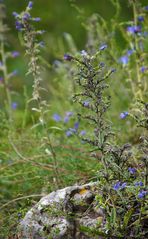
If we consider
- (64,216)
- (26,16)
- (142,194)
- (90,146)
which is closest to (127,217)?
(142,194)

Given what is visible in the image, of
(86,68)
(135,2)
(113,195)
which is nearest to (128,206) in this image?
(113,195)

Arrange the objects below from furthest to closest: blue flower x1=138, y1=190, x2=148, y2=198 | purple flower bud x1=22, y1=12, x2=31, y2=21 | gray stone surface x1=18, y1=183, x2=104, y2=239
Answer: purple flower bud x1=22, y1=12, x2=31, y2=21 → gray stone surface x1=18, y1=183, x2=104, y2=239 → blue flower x1=138, y1=190, x2=148, y2=198

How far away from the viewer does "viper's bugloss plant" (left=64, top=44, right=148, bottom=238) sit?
194 centimetres

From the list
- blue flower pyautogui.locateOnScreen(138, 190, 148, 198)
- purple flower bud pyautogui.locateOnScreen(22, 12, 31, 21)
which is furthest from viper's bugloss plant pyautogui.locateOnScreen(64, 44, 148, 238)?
purple flower bud pyautogui.locateOnScreen(22, 12, 31, 21)

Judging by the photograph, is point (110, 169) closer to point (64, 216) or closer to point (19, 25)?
point (64, 216)

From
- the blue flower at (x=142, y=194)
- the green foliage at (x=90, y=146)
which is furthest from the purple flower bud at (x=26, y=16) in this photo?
the blue flower at (x=142, y=194)

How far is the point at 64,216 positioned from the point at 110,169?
0.24 meters

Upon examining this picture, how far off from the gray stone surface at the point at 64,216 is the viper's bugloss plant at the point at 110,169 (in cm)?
7

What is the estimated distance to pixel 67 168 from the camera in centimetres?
269

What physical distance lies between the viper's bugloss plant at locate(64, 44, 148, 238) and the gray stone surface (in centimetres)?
7

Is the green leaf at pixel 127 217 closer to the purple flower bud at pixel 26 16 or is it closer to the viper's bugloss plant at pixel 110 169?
the viper's bugloss plant at pixel 110 169

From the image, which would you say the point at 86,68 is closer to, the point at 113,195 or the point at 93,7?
the point at 113,195

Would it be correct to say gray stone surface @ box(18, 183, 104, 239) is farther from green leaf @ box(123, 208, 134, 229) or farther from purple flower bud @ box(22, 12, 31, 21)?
purple flower bud @ box(22, 12, 31, 21)

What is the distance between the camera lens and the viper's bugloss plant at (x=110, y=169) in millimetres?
1938
